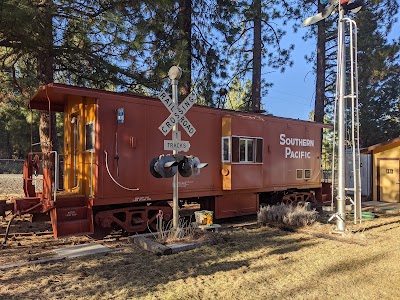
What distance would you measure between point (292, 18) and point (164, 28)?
8.72 m

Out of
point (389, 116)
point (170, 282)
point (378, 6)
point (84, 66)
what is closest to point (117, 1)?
point (84, 66)

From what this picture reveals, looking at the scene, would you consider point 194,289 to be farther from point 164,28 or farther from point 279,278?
point 164,28

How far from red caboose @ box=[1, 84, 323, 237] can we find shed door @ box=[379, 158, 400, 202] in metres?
6.62

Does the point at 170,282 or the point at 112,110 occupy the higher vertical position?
the point at 112,110

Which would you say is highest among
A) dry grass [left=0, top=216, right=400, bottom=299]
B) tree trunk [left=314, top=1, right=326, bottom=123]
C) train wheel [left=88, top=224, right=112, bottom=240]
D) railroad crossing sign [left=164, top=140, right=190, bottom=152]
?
tree trunk [left=314, top=1, right=326, bottom=123]

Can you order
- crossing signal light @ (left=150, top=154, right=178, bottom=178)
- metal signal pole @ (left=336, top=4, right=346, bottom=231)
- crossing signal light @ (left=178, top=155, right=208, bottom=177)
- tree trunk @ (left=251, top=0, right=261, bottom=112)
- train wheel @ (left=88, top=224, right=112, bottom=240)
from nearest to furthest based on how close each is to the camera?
1. crossing signal light @ (left=150, top=154, right=178, bottom=178)
2. crossing signal light @ (left=178, top=155, right=208, bottom=177)
3. train wheel @ (left=88, top=224, right=112, bottom=240)
4. metal signal pole @ (left=336, top=4, right=346, bottom=231)
5. tree trunk @ (left=251, top=0, right=261, bottom=112)

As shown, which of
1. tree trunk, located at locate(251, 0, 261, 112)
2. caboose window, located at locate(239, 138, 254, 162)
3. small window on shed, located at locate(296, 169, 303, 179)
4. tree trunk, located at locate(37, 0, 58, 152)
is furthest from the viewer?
tree trunk, located at locate(251, 0, 261, 112)

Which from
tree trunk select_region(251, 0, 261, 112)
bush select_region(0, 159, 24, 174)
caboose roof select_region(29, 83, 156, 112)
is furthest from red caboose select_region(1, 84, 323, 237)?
bush select_region(0, 159, 24, 174)

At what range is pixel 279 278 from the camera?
492 centimetres

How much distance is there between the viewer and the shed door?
14922 mm

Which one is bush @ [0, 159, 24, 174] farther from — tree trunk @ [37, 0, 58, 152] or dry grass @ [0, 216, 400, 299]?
dry grass @ [0, 216, 400, 299]

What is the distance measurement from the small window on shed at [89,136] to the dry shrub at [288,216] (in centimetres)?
428

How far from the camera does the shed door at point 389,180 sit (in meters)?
14.9

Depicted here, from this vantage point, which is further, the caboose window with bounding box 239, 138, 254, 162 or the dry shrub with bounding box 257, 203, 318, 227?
the caboose window with bounding box 239, 138, 254, 162
